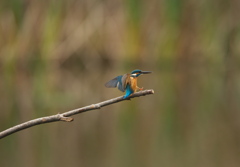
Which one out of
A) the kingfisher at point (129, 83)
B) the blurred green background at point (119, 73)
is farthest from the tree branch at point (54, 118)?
the blurred green background at point (119, 73)

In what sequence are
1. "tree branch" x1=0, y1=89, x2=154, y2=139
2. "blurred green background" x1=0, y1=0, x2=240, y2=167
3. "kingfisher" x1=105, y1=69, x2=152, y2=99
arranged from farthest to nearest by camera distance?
1. "blurred green background" x1=0, y1=0, x2=240, y2=167
2. "kingfisher" x1=105, y1=69, x2=152, y2=99
3. "tree branch" x1=0, y1=89, x2=154, y2=139

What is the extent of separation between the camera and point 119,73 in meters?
12.4

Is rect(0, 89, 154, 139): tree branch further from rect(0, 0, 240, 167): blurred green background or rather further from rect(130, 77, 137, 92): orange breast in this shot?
rect(0, 0, 240, 167): blurred green background

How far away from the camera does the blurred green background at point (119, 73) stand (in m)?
5.61

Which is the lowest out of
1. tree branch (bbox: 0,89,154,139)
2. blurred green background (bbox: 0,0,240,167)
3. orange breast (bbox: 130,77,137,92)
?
Answer: tree branch (bbox: 0,89,154,139)

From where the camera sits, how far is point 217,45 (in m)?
13.6

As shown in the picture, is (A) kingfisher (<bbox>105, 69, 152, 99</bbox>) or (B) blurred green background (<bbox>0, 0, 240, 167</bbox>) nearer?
(A) kingfisher (<bbox>105, 69, 152, 99</bbox>)

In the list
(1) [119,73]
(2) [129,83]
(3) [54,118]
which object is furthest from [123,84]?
(1) [119,73]

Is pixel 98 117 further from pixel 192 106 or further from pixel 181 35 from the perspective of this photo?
pixel 181 35

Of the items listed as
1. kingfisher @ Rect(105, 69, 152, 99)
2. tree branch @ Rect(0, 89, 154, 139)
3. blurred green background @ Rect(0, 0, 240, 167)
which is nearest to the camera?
tree branch @ Rect(0, 89, 154, 139)

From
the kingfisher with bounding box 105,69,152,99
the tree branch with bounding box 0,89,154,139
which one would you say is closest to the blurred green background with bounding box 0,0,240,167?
the kingfisher with bounding box 105,69,152,99

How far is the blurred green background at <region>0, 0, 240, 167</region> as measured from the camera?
18.4ft

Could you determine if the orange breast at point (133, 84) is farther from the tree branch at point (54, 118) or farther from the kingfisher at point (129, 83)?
the tree branch at point (54, 118)

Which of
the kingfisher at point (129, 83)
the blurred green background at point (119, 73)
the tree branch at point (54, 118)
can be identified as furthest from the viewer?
the blurred green background at point (119, 73)
